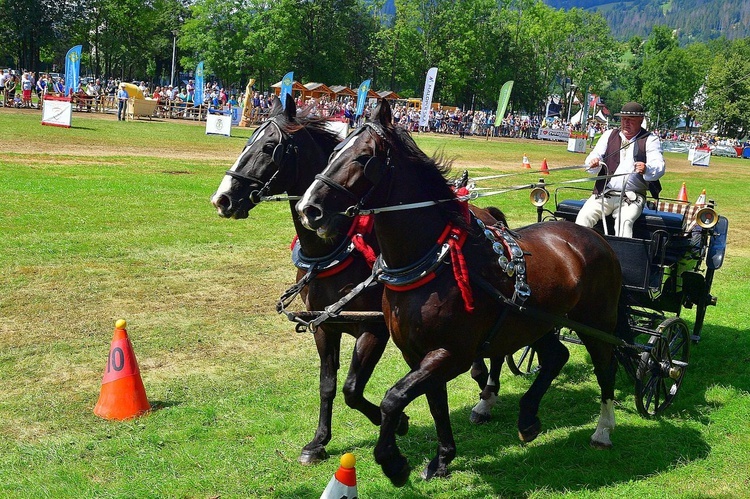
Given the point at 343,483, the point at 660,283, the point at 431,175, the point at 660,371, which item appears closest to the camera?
the point at 343,483

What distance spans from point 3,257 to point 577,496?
937 cm

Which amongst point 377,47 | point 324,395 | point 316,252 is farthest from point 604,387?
point 377,47

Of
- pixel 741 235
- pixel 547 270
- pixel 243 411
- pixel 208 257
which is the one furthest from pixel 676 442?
pixel 741 235

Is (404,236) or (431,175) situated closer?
(404,236)

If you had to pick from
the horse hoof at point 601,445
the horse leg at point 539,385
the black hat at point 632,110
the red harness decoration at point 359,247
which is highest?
the black hat at point 632,110

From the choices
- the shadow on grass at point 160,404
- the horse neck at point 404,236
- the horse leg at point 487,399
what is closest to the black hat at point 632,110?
the horse leg at point 487,399

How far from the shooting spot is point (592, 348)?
20.9ft

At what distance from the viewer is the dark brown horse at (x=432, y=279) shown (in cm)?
457

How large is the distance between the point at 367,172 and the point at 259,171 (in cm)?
144

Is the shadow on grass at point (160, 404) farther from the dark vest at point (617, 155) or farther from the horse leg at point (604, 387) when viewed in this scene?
the dark vest at point (617, 155)

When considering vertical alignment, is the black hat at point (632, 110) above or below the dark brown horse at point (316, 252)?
above

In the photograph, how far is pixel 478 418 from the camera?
21.8ft

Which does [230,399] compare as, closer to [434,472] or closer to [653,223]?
[434,472]

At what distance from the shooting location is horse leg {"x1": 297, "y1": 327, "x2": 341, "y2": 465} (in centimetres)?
560
